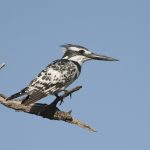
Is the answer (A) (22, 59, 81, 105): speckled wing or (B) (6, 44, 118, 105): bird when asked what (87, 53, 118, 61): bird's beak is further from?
(A) (22, 59, 81, 105): speckled wing

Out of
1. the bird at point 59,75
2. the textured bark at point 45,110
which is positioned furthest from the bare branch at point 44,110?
the bird at point 59,75

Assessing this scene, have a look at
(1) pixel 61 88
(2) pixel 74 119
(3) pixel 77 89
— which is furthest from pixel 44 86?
(3) pixel 77 89

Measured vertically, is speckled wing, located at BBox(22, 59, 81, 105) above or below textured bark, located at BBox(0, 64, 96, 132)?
above

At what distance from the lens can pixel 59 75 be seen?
905cm

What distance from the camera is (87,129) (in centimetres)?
776

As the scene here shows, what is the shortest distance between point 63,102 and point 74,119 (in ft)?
1.45

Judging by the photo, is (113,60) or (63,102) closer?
(63,102)

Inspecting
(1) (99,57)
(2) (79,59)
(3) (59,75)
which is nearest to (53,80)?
(3) (59,75)

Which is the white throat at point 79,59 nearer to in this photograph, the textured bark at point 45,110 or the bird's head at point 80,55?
the bird's head at point 80,55

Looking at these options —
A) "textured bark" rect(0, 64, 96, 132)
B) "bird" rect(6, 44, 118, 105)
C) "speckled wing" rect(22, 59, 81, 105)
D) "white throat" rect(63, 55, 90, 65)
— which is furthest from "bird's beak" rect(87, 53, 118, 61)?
"textured bark" rect(0, 64, 96, 132)

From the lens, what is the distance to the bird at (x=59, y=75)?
Result: 26.7ft

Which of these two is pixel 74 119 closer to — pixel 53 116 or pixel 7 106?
pixel 53 116

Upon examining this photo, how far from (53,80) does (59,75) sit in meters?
0.24

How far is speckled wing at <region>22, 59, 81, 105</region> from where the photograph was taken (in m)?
8.15
